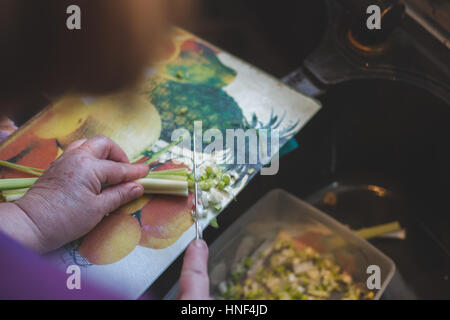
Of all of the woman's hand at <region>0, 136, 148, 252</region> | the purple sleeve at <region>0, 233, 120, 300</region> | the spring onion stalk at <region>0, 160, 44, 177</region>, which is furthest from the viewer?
the spring onion stalk at <region>0, 160, 44, 177</region>

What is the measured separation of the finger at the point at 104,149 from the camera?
1.02 meters

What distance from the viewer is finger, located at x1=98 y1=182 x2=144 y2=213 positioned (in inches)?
39.2

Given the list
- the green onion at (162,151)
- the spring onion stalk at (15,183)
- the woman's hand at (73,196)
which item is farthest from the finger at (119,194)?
the spring onion stalk at (15,183)

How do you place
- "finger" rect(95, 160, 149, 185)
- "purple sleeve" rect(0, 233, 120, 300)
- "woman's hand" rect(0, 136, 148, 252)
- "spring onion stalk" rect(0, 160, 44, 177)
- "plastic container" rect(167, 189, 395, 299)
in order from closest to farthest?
1. "purple sleeve" rect(0, 233, 120, 300)
2. "woman's hand" rect(0, 136, 148, 252)
3. "finger" rect(95, 160, 149, 185)
4. "spring onion stalk" rect(0, 160, 44, 177)
5. "plastic container" rect(167, 189, 395, 299)

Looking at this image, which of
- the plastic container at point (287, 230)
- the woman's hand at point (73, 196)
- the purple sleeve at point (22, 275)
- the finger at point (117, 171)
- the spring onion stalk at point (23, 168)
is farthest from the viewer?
the plastic container at point (287, 230)

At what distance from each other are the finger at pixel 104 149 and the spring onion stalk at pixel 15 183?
19 cm

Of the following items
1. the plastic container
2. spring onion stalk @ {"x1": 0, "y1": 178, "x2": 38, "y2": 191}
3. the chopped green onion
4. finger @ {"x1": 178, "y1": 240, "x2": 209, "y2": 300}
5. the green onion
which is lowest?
the plastic container

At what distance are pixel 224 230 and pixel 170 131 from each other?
373 millimetres

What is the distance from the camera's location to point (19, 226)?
33.3 inches

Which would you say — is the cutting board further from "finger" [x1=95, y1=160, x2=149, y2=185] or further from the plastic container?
the plastic container

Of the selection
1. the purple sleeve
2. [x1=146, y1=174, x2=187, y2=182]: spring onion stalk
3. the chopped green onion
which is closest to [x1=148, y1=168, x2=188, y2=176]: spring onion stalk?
[x1=146, y1=174, x2=187, y2=182]: spring onion stalk

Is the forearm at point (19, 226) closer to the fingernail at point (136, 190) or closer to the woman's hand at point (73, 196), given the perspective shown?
the woman's hand at point (73, 196)

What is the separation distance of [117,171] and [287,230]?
0.66 m
